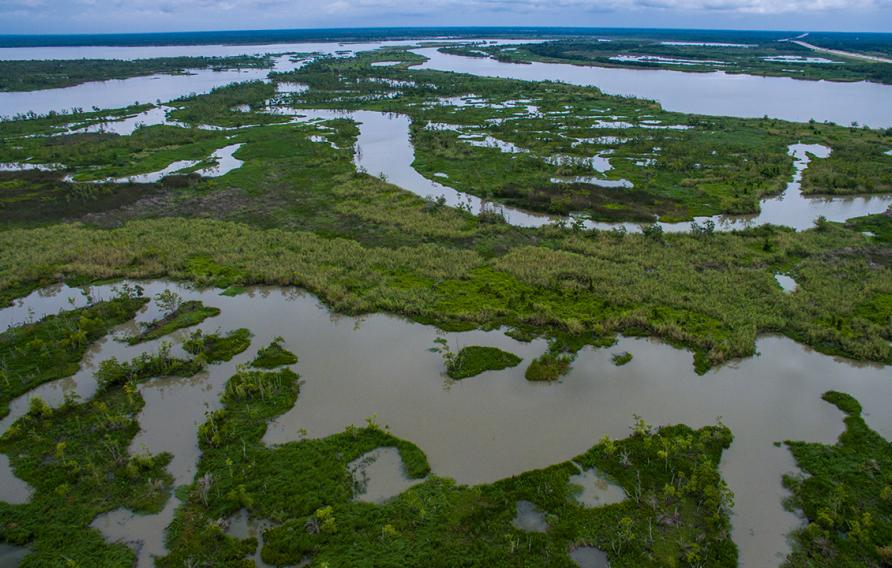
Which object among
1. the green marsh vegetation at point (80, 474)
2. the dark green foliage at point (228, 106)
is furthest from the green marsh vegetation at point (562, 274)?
the dark green foliage at point (228, 106)

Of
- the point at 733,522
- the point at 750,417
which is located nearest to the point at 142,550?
the point at 733,522

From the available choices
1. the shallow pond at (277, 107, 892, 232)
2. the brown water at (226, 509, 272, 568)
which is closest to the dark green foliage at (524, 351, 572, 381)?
the brown water at (226, 509, 272, 568)

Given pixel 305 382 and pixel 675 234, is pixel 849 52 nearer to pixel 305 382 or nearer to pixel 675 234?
pixel 675 234

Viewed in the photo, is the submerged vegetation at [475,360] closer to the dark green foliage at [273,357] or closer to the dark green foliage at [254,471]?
the dark green foliage at [254,471]

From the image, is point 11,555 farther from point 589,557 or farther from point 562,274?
point 562,274

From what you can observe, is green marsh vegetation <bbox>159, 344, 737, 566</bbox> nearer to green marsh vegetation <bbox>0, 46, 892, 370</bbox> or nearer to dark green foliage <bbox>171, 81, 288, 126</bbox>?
green marsh vegetation <bbox>0, 46, 892, 370</bbox>

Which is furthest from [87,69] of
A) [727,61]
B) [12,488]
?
[727,61]
